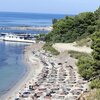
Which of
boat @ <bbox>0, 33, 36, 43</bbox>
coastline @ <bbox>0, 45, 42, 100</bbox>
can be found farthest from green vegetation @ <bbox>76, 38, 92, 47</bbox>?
boat @ <bbox>0, 33, 36, 43</bbox>

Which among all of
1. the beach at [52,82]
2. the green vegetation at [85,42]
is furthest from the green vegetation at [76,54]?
the green vegetation at [85,42]

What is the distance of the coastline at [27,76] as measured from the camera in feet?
147

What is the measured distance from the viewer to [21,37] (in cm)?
11700

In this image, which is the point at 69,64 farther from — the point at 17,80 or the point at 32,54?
the point at 32,54

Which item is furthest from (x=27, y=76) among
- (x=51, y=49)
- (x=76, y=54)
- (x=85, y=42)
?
(x=85, y=42)

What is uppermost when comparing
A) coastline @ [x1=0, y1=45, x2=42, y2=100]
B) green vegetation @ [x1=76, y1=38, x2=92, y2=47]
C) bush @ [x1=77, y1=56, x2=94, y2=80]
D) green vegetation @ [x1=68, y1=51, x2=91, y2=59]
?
green vegetation @ [x1=76, y1=38, x2=92, y2=47]

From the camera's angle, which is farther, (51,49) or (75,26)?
(75,26)

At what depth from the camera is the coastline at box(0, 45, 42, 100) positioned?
4491 cm

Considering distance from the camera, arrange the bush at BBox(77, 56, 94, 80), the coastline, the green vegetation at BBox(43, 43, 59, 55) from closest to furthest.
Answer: the bush at BBox(77, 56, 94, 80), the coastline, the green vegetation at BBox(43, 43, 59, 55)

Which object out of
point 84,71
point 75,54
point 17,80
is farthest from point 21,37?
point 84,71

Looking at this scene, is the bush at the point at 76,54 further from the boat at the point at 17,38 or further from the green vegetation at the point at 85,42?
the boat at the point at 17,38

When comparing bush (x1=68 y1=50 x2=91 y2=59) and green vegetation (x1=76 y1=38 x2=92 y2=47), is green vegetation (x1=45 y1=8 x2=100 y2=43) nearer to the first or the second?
green vegetation (x1=76 y1=38 x2=92 y2=47)

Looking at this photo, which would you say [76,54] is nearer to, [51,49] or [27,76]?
[27,76]

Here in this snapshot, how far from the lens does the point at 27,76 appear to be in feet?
187
